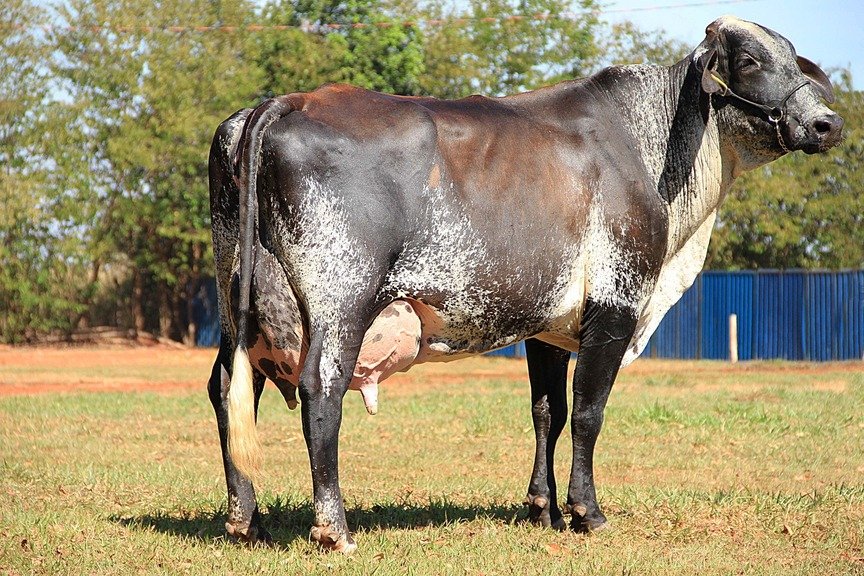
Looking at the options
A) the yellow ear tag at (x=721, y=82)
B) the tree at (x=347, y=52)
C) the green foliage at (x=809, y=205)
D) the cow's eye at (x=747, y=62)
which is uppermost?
the tree at (x=347, y=52)

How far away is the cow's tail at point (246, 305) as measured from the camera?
19.9 ft

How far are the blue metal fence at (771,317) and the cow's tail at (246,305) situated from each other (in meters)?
22.6

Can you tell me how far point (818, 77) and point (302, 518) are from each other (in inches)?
164

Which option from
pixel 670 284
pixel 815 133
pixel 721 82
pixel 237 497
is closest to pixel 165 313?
pixel 670 284

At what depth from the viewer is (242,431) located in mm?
6062

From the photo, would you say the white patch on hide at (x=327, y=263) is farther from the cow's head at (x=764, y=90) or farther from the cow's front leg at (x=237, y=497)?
the cow's head at (x=764, y=90)

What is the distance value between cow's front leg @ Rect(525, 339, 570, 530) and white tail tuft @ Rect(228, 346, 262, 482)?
200 cm

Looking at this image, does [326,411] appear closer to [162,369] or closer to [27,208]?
[162,369]

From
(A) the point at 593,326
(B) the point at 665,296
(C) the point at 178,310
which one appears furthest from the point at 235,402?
(C) the point at 178,310

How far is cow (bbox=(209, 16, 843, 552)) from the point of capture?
6.14m

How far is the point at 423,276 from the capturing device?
20.8 feet

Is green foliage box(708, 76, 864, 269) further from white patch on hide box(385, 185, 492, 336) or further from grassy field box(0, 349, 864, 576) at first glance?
white patch on hide box(385, 185, 492, 336)

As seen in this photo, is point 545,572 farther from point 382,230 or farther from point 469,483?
point 469,483

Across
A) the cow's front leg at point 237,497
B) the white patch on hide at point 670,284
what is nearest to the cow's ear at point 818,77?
the white patch on hide at point 670,284
